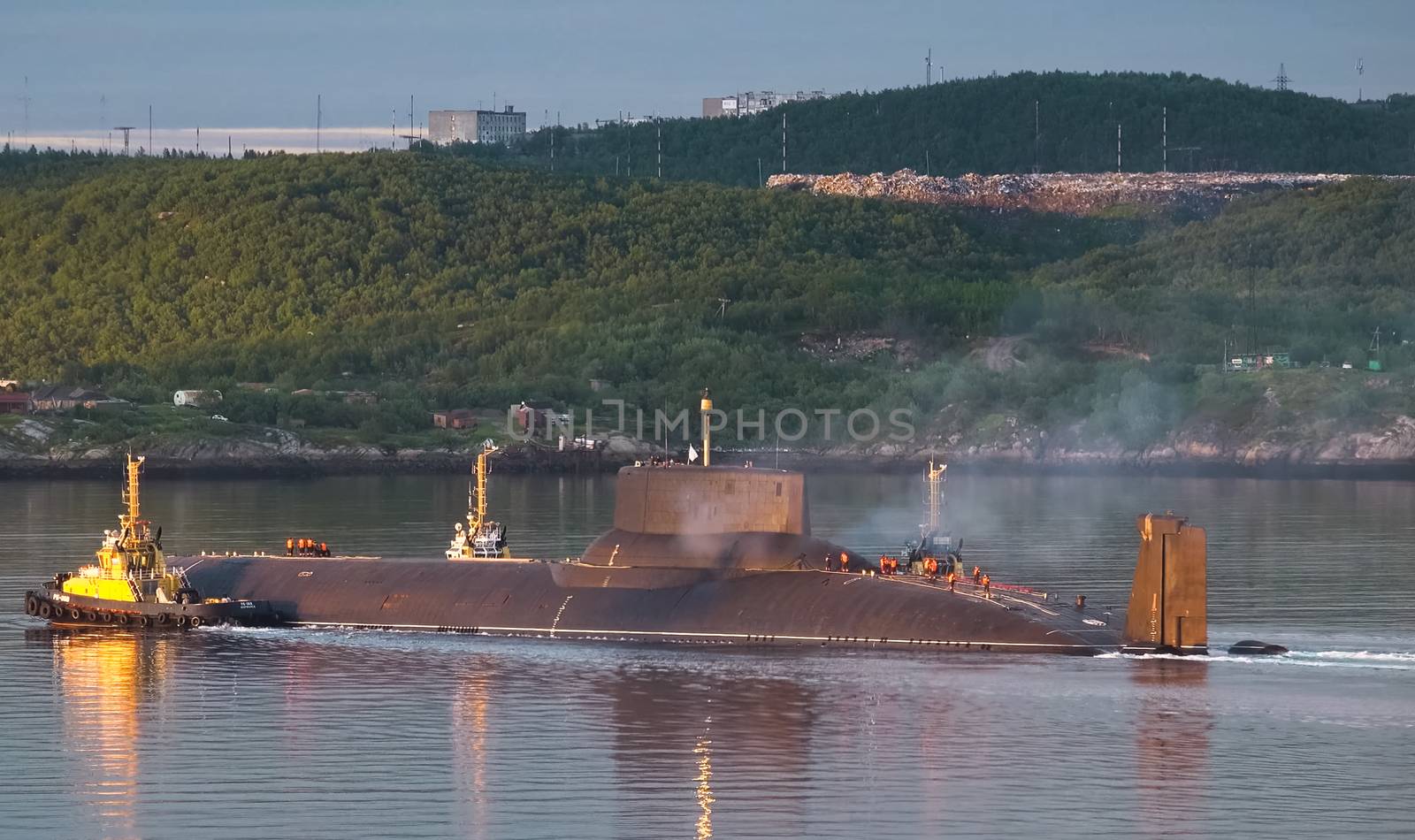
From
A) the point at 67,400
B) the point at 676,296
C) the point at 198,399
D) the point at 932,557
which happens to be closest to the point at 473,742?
the point at 932,557

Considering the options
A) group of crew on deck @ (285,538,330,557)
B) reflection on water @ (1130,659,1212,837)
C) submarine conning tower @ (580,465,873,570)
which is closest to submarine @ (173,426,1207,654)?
submarine conning tower @ (580,465,873,570)

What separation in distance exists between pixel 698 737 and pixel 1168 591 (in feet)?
35.9

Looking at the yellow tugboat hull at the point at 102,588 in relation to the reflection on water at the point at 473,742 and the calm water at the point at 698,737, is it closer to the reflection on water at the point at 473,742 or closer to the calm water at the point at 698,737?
the calm water at the point at 698,737

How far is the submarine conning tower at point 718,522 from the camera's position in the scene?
51.6m

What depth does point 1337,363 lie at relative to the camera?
148875mm

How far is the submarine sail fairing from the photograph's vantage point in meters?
47.0

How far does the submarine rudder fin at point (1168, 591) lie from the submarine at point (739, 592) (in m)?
0.03

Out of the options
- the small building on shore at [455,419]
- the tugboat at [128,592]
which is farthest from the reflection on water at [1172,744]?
the small building on shore at [455,419]

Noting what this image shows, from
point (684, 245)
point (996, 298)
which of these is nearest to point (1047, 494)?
point (996, 298)

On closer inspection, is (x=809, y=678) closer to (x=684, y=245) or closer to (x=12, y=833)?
(x=12, y=833)

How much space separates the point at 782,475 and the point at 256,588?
14860mm

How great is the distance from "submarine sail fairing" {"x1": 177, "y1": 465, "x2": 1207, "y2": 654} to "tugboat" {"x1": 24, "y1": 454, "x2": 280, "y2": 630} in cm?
254

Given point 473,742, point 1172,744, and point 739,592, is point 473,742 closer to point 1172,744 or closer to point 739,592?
point 739,592

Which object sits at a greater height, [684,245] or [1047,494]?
[684,245]
